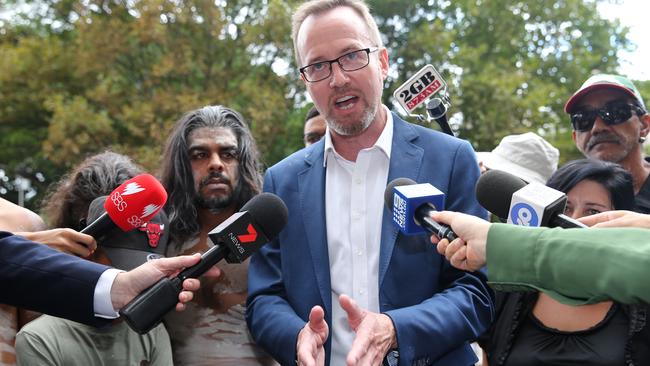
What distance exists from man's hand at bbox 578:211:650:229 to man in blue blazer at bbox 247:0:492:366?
19.1 inches

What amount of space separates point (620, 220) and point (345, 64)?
49.1 inches

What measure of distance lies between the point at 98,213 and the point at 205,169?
0.73 metres

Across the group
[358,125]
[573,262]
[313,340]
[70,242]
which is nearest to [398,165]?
[358,125]

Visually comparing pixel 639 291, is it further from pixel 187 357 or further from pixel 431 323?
pixel 187 357

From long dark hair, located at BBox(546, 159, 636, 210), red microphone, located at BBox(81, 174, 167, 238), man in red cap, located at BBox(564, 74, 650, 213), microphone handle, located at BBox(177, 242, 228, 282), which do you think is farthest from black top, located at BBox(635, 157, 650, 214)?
red microphone, located at BBox(81, 174, 167, 238)

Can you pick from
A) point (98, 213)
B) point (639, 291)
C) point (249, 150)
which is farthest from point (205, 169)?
point (639, 291)

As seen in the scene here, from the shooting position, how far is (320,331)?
8.37 feet

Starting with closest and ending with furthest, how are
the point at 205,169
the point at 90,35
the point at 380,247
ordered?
the point at 380,247 < the point at 205,169 < the point at 90,35

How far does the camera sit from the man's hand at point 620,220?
236cm

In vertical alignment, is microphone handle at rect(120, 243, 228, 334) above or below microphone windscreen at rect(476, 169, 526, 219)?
below

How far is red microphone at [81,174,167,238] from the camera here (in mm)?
3012

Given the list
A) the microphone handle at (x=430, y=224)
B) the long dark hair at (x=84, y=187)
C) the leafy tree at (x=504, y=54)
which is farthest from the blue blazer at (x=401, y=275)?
the leafy tree at (x=504, y=54)

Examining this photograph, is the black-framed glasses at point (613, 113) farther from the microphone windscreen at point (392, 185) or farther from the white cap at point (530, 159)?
the microphone windscreen at point (392, 185)

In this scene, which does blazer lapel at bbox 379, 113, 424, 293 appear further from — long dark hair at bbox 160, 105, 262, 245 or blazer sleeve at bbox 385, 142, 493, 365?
long dark hair at bbox 160, 105, 262, 245
